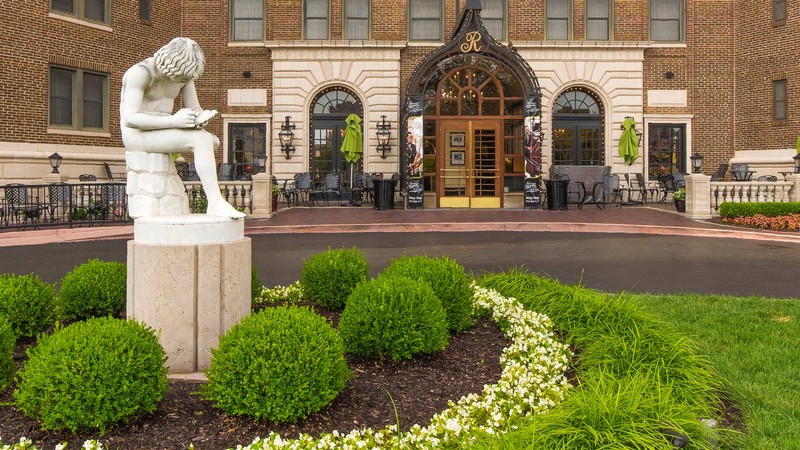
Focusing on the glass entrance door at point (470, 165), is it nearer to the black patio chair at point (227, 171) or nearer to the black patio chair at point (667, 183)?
the black patio chair at point (667, 183)

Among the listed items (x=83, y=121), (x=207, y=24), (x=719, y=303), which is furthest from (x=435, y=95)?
(x=719, y=303)

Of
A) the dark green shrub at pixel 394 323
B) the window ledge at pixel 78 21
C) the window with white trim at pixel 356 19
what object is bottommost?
the dark green shrub at pixel 394 323

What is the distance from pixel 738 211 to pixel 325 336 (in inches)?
693

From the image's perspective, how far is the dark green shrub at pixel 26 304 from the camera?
15.6 ft

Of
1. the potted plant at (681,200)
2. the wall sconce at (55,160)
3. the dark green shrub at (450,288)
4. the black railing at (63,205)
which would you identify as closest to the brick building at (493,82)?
the potted plant at (681,200)

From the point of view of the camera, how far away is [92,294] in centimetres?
525

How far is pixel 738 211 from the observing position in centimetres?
1784

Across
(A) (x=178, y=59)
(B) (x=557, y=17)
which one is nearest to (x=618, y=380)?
(A) (x=178, y=59)

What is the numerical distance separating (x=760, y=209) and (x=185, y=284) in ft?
58.7

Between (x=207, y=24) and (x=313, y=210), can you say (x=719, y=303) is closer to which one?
(x=313, y=210)

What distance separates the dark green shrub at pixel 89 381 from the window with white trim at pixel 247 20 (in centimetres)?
2533

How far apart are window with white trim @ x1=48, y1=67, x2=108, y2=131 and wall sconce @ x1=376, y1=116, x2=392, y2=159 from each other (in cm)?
1054

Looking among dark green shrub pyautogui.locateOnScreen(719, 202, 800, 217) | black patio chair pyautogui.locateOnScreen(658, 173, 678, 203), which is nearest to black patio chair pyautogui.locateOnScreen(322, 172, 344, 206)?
black patio chair pyautogui.locateOnScreen(658, 173, 678, 203)

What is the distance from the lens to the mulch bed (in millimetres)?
3246
